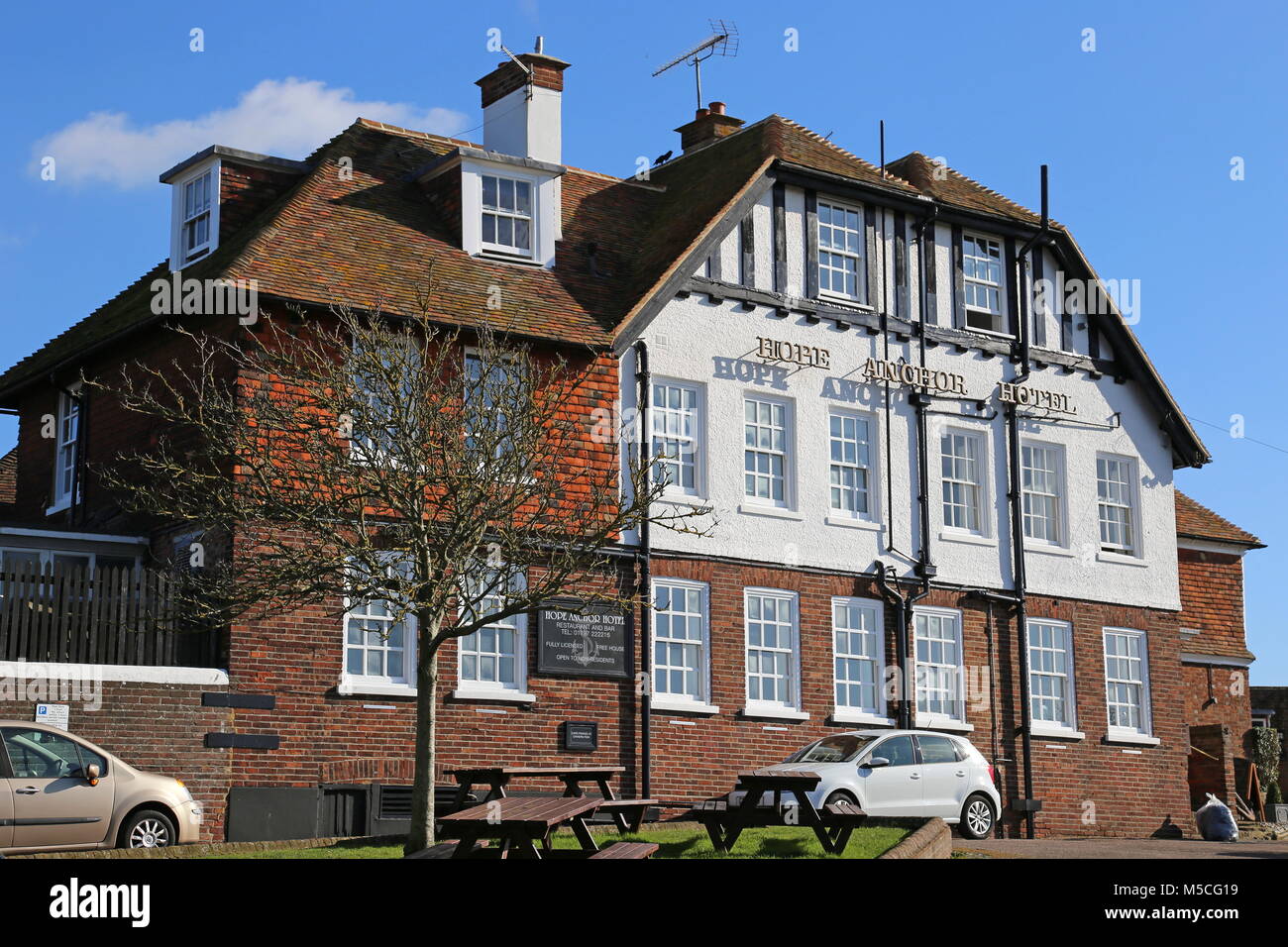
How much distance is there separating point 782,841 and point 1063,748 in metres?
13.2

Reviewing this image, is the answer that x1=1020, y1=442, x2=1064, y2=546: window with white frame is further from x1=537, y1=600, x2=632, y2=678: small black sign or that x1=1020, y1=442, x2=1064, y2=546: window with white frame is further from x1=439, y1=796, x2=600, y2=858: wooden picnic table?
x1=439, y1=796, x2=600, y2=858: wooden picnic table

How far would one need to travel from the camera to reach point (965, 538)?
2941cm

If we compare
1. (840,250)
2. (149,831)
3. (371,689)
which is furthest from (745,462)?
(149,831)

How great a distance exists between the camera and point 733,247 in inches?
1085

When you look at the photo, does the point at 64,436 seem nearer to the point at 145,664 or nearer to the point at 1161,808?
the point at 145,664

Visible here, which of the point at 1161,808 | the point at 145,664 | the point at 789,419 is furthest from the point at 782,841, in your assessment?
the point at 1161,808

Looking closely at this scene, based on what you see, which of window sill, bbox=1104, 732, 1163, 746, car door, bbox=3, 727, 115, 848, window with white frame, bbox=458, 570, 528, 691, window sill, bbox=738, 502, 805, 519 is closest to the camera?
car door, bbox=3, 727, 115, 848

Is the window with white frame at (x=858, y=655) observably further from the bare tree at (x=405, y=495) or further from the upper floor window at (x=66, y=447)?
the upper floor window at (x=66, y=447)

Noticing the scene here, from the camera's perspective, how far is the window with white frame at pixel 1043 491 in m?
30.7

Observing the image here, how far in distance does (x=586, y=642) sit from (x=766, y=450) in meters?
4.72

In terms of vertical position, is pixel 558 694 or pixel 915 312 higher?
pixel 915 312

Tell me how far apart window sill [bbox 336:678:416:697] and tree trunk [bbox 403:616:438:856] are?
4817 mm

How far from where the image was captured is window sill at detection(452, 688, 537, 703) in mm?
23547

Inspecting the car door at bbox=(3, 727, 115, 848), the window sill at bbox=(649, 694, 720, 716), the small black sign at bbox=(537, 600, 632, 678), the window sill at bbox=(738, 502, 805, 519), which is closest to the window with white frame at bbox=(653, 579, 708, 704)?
the window sill at bbox=(649, 694, 720, 716)
